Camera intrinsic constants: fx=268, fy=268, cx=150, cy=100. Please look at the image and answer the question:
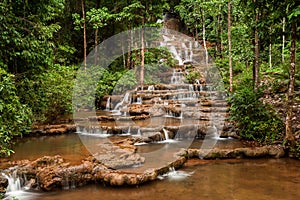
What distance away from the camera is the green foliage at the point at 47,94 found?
764cm

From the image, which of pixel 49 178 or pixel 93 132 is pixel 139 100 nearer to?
pixel 93 132

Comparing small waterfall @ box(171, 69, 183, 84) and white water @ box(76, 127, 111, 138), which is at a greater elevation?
small waterfall @ box(171, 69, 183, 84)

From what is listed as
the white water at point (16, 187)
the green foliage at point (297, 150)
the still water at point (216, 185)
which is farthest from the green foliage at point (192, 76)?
the white water at point (16, 187)

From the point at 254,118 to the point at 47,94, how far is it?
25.5ft

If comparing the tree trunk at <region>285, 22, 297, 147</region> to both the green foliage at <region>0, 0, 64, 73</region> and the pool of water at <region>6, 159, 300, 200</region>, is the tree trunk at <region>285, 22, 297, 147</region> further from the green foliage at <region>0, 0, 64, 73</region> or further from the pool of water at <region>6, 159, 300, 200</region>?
the green foliage at <region>0, 0, 64, 73</region>

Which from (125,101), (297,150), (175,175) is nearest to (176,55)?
(125,101)

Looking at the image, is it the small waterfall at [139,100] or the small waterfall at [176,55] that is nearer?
the small waterfall at [139,100]

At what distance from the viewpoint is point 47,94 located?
10469mm

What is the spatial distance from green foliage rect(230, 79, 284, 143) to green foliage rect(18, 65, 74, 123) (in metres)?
6.65

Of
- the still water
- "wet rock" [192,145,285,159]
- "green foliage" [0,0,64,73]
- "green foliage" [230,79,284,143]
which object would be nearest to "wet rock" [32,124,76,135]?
the still water

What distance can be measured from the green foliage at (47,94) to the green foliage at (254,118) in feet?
21.8

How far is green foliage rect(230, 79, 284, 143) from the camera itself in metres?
8.87

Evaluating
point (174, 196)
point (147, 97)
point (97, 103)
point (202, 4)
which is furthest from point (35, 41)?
point (202, 4)

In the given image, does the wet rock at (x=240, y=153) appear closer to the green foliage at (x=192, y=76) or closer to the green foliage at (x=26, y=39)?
the green foliage at (x=26, y=39)
